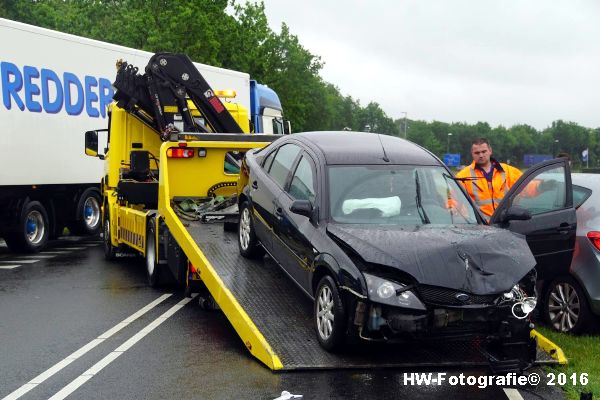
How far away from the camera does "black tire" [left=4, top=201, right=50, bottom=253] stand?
14570mm

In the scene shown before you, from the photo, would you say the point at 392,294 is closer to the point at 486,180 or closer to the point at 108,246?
the point at 486,180

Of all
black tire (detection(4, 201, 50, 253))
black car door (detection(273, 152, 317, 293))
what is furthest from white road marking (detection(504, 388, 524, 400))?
black tire (detection(4, 201, 50, 253))

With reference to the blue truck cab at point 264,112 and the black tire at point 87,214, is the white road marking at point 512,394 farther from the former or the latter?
the blue truck cab at point 264,112

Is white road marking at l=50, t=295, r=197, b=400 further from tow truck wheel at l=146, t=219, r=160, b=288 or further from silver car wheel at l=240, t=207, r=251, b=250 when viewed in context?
silver car wheel at l=240, t=207, r=251, b=250

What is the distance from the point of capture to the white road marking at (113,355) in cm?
607

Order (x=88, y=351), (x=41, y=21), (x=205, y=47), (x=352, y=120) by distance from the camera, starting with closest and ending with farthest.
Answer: (x=88, y=351)
(x=205, y=47)
(x=41, y=21)
(x=352, y=120)

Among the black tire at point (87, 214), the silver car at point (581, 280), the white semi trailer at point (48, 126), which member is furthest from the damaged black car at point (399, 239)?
the black tire at point (87, 214)

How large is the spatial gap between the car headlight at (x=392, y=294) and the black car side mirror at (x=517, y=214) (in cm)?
163

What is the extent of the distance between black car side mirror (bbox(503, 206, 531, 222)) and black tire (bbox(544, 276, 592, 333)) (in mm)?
1201

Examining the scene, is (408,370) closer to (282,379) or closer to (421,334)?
(421,334)

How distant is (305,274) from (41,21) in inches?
2041

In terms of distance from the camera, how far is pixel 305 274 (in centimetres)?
701

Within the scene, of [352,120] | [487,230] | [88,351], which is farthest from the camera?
[352,120]

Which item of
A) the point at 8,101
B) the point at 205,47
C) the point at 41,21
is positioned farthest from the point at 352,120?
the point at 8,101
